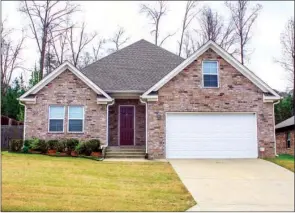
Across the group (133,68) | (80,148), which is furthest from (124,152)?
(133,68)

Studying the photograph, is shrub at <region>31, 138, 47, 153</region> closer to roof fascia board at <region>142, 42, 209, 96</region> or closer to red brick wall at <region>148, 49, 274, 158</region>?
red brick wall at <region>148, 49, 274, 158</region>

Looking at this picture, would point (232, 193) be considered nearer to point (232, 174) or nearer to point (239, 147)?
point (232, 174)

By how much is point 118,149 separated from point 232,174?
6238mm

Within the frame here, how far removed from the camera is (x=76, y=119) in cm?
1708

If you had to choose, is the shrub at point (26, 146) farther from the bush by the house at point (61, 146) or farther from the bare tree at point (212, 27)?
the bare tree at point (212, 27)

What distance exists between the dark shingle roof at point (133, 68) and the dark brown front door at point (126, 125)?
1.16 meters

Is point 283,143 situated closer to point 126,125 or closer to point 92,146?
point 126,125

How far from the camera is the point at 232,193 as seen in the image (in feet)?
31.5

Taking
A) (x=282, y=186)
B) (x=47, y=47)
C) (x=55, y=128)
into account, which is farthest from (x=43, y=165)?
(x=47, y=47)

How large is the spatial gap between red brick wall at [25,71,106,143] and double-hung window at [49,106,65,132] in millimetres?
186

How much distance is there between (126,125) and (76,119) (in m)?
2.65

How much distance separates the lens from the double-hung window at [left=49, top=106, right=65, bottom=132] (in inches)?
671

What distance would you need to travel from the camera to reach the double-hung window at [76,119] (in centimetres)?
1705

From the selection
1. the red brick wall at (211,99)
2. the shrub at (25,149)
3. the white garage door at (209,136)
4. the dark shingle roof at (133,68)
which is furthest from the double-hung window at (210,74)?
the shrub at (25,149)
